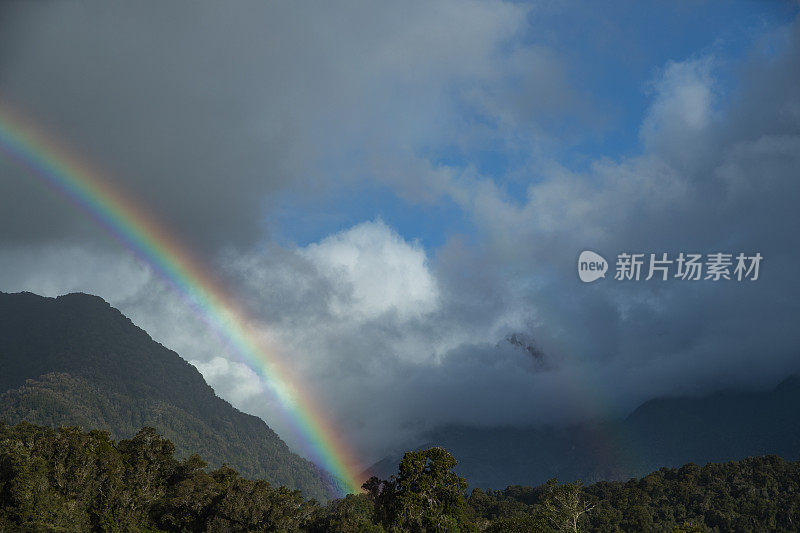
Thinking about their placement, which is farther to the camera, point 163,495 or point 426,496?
point 163,495

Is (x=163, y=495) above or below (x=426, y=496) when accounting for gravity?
below

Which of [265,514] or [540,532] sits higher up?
[540,532]

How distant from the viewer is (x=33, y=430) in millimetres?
140125

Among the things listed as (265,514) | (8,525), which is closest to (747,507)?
(265,514)

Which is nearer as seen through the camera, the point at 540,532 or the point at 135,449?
the point at 540,532

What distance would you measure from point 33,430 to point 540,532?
411ft

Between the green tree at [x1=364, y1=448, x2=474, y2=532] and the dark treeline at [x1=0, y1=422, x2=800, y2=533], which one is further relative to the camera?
the green tree at [x1=364, y1=448, x2=474, y2=532]

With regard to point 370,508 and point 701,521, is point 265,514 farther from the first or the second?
point 701,521

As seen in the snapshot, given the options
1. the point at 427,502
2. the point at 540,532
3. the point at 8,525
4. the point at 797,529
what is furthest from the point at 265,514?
the point at 797,529

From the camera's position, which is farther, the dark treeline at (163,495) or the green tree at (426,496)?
the green tree at (426,496)

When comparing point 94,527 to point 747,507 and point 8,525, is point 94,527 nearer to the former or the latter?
point 8,525

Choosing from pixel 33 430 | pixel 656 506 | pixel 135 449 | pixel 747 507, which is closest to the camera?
pixel 135 449

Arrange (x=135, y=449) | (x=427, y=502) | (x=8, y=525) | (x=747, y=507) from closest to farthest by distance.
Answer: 1. (x=8, y=525)
2. (x=427, y=502)
3. (x=135, y=449)
4. (x=747, y=507)

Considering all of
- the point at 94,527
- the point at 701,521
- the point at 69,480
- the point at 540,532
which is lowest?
the point at 94,527
